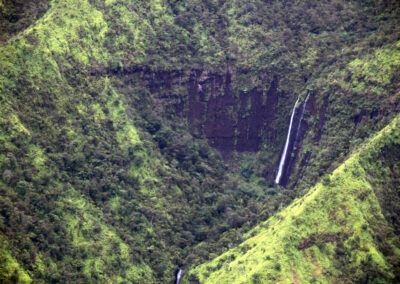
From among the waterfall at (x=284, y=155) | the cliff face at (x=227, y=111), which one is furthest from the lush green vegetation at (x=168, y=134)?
the waterfall at (x=284, y=155)

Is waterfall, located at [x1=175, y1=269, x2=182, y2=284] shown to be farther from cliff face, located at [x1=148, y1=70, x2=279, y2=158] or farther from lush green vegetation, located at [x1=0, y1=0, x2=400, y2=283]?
cliff face, located at [x1=148, y1=70, x2=279, y2=158]

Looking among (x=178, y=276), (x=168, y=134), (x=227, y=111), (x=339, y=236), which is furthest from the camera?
(x=227, y=111)

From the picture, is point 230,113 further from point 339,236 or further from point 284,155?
point 339,236

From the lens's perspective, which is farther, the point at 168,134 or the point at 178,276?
the point at 168,134

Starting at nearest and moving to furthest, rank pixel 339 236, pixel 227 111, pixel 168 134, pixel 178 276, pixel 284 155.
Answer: pixel 339 236 → pixel 178 276 → pixel 168 134 → pixel 284 155 → pixel 227 111

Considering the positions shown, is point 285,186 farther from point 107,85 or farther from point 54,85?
point 54,85

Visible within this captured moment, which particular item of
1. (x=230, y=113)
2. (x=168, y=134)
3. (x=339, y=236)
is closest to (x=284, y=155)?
(x=230, y=113)

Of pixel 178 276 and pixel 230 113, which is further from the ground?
pixel 230 113

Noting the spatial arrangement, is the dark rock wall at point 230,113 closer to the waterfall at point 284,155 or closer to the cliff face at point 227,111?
the cliff face at point 227,111
